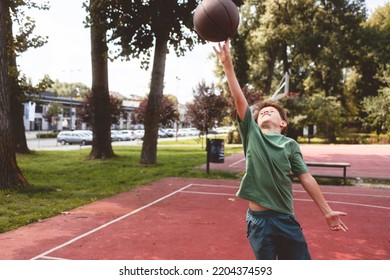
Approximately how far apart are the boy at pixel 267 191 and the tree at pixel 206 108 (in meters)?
29.8

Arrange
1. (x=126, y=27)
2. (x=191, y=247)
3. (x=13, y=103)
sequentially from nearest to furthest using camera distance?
(x=191, y=247), (x=126, y=27), (x=13, y=103)

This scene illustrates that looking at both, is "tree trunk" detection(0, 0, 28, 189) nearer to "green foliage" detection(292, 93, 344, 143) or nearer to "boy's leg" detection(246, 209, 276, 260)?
"boy's leg" detection(246, 209, 276, 260)

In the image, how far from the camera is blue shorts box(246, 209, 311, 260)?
2.94 m

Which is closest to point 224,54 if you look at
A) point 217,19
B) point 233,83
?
point 233,83

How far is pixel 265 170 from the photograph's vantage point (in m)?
2.99

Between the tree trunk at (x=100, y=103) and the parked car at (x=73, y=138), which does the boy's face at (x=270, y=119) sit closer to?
the tree trunk at (x=100, y=103)

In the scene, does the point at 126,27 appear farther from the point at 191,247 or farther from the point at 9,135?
the point at 191,247

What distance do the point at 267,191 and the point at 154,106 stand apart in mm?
15624

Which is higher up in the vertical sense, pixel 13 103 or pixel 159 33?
pixel 159 33

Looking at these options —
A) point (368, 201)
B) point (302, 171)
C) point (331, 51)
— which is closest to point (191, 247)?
point (302, 171)

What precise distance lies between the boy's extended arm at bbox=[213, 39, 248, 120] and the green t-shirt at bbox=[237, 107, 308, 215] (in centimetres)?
6
